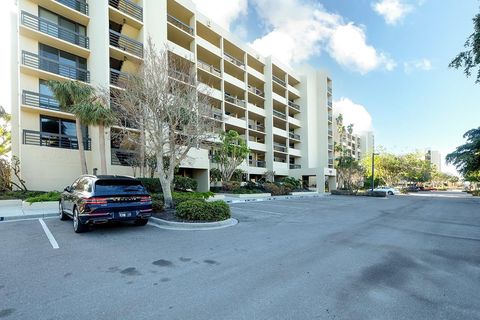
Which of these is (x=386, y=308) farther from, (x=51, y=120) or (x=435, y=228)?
(x=51, y=120)

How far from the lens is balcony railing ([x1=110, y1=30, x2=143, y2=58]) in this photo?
838 inches

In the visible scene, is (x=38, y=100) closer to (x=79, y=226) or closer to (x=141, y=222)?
(x=79, y=226)

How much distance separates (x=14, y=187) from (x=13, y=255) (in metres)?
14.2

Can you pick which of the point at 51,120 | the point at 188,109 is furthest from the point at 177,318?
the point at 51,120

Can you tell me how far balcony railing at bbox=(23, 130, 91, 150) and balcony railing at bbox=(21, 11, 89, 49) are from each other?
24.2 ft

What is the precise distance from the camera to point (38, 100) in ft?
60.0

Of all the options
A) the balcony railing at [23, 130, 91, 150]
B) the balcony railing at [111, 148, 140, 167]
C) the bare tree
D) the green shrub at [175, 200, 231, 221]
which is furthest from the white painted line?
the balcony railing at [23, 130, 91, 150]

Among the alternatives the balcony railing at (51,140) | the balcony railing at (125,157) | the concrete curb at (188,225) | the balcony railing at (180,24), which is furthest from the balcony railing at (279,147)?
the concrete curb at (188,225)

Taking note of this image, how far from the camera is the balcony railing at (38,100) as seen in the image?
17.7m

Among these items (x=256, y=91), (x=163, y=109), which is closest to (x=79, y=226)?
(x=163, y=109)

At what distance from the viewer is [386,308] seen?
361 centimetres

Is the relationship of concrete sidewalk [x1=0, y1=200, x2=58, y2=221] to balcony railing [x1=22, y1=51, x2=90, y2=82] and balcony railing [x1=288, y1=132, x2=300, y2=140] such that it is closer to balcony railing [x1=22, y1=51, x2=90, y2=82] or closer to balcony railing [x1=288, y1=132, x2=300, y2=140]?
balcony railing [x1=22, y1=51, x2=90, y2=82]

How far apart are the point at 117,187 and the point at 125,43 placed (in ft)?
59.3

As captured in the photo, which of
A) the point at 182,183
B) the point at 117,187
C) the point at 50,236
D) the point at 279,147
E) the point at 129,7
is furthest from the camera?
the point at 279,147
